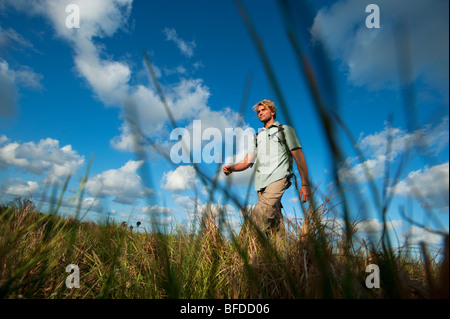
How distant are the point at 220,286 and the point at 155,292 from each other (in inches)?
19.3

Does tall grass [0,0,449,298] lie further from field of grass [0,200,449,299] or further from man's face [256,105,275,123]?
man's face [256,105,275,123]

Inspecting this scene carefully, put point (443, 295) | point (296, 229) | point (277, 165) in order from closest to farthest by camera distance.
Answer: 1. point (443, 295)
2. point (296, 229)
3. point (277, 165)

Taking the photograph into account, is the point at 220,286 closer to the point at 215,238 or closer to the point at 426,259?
the point at 215,238

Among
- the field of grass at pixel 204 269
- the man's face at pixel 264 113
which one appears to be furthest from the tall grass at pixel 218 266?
the man's face at pixel 264 113

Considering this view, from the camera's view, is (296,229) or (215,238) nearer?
(296,229)

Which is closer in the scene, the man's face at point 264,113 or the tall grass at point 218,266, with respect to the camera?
the tall grass at point 218,266

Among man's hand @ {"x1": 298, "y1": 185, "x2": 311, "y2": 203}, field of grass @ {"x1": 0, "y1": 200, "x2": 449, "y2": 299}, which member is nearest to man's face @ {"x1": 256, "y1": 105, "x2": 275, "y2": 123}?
man's hand @ {"x1": 298, "y1": 185, "x2": 311, "y2": 203}

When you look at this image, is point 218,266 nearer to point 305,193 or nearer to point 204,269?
point 204,269

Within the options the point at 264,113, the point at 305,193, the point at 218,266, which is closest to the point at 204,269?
the point at 218,266

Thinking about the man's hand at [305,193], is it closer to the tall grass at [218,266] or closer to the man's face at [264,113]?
the tall grass at [218,266]

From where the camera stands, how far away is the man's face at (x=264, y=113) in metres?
4.30

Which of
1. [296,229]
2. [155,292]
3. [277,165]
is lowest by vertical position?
[155,292]
